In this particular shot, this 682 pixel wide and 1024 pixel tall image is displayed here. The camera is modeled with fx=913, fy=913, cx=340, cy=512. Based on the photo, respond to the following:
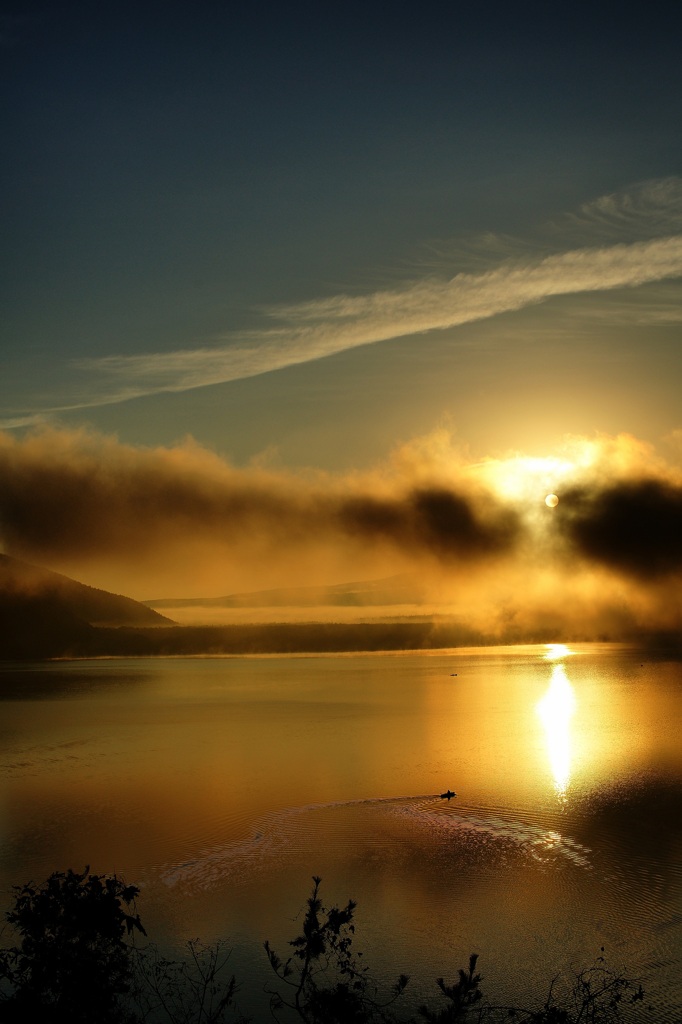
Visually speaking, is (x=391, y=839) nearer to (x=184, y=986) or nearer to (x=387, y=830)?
(x=387, y=830)

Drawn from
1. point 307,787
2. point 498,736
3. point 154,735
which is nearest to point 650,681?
point 498,736

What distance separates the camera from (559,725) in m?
70.3

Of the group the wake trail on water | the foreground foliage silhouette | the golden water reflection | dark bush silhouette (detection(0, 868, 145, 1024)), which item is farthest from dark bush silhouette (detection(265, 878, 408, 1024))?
the golden water reflection

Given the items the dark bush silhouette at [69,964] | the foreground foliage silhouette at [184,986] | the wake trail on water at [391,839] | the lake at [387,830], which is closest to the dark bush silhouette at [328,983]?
the foreground foliage silhouette at [184,986]

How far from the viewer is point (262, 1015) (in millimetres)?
16219

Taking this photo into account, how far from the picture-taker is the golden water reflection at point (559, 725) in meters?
43.8

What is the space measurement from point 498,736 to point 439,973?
4569 cm

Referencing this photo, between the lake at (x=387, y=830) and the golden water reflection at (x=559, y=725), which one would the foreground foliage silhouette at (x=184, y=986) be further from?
the golden water reflection at (x=559, y=725)

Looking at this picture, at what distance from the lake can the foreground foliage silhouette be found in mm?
670

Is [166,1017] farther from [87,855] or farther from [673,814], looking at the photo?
[673,814]

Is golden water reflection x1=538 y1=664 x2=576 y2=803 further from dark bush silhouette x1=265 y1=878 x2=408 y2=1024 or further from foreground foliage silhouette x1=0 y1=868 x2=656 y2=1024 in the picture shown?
foreground foliage silhouette x1=0 y1=868 x2=656 y2=1024

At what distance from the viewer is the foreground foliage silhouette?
13.8m

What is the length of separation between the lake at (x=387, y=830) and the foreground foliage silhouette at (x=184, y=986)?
0.67 m

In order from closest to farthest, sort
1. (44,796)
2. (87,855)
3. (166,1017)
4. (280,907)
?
1. (166,1017)
2. (280,907)
3. (87,855)
4. (44,796)
